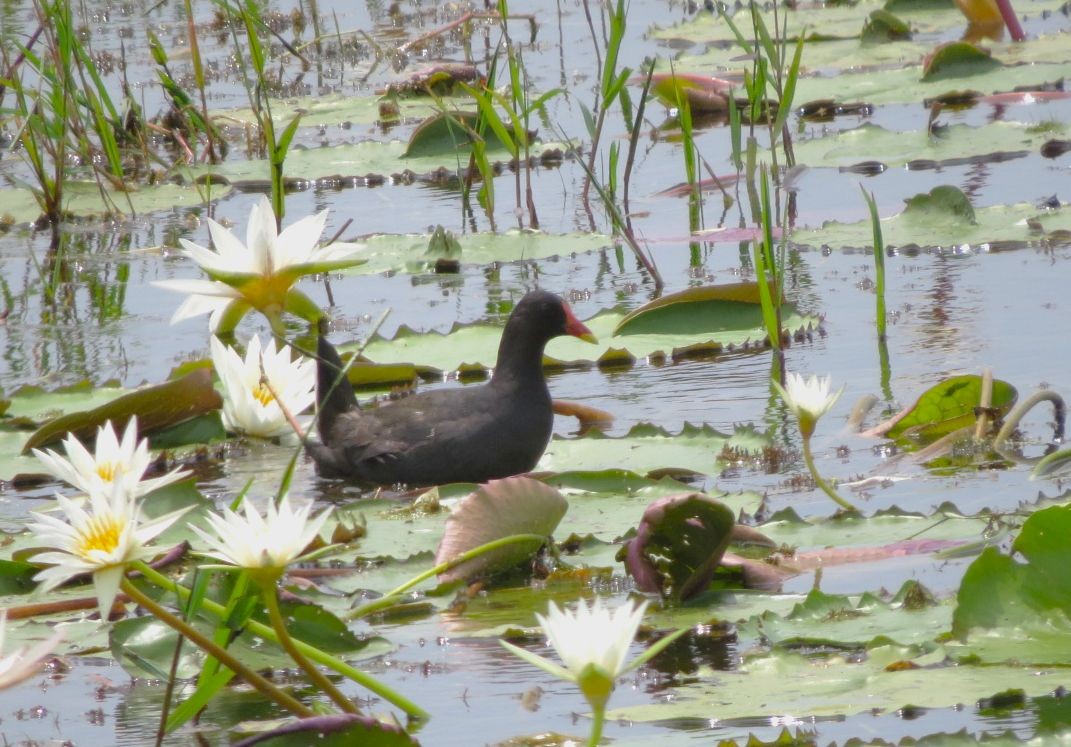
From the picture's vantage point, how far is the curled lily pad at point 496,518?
3424mm

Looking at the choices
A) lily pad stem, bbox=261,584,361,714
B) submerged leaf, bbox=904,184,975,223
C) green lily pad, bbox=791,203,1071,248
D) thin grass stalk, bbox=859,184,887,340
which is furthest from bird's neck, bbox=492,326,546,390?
lily pad stem, bbox=261,584,361,714

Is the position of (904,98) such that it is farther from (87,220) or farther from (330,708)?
(330,708)

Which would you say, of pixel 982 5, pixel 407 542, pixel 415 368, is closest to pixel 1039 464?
pixel 407 542

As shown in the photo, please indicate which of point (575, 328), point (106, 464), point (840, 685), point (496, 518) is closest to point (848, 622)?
point (840, 685)

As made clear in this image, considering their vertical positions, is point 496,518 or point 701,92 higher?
point 701,92

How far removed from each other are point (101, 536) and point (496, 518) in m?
1.46

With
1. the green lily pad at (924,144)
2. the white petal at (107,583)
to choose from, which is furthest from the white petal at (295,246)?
the green lily pad at (924,144)

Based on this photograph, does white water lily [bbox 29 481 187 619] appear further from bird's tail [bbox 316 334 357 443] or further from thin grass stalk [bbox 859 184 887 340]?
thin grass stalk [bbox 859 184 887 340]

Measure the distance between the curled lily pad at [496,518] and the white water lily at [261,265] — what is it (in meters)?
0.97

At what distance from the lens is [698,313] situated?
17.9 ft

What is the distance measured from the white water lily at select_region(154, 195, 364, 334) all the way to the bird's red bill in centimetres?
252

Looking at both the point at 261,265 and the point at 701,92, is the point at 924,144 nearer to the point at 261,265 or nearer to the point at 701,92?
the point at 701,92

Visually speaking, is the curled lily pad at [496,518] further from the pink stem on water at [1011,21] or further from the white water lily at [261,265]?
the pink stem on water at [1011,21]

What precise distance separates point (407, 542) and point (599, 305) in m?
2.52
